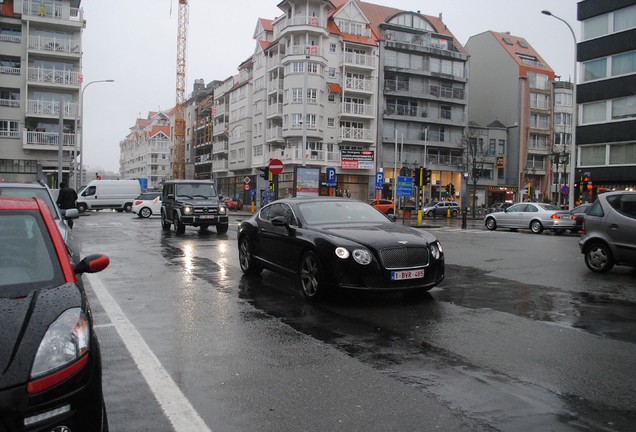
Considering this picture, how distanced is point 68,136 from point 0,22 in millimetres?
10415

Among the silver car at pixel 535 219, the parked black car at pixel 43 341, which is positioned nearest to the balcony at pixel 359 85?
the silver car at pixel 535 219

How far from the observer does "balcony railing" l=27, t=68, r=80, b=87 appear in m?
45.6

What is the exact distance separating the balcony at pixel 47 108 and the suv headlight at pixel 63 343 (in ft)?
151

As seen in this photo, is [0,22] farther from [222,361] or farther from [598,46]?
[222,361]

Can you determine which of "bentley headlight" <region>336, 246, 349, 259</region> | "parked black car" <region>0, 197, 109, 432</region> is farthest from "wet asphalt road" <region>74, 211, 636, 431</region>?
"parked black car" <region>0, 197, 109, 432</region>

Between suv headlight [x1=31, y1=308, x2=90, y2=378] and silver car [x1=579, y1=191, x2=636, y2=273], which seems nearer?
suv headlight [x1=31, y1=308, x2=90, y2=378]

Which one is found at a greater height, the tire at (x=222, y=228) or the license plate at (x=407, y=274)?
the license plate at (x=407, y=274)

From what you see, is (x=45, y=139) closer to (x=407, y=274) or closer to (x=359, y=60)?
(x=359, y=60)

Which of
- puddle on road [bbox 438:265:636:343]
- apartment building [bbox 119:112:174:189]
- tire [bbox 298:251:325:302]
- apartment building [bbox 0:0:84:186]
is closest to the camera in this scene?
puddle on road [bbox 438:265:636:343]

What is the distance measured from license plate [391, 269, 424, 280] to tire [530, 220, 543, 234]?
20885 millimetres

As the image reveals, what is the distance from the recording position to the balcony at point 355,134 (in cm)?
5878

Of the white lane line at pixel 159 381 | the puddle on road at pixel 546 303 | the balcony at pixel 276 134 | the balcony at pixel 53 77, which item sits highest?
the balcony at pixel 53 77

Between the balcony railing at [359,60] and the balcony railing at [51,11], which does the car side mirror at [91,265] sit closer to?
the balcony railing at [51,11]

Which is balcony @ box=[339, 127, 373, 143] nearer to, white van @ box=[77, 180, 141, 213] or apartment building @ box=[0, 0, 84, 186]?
white van @ box=[77, 180, 141, 213]
